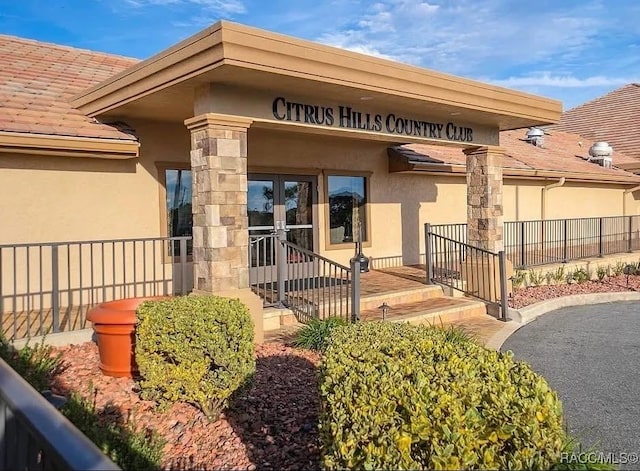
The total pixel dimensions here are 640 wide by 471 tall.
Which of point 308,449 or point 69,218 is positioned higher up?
point 69,218

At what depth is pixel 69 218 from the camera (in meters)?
8.20

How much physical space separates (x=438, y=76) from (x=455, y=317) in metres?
3.94

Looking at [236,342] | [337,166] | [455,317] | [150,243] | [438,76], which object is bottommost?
[455,317]

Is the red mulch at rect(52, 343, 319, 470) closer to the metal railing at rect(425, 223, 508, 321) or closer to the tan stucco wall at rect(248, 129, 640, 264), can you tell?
the metal railing at rect(425, 223, 508, 321)

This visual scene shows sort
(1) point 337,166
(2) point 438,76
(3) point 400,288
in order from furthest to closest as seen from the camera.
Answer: (1) point 337,166, (3) point 400,288, (2) point 438,76

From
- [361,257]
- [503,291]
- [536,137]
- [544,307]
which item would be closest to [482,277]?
[503,291]

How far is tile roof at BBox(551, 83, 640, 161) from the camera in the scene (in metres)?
23.3

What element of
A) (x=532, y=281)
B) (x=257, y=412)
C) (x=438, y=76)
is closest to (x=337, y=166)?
(x=438, y=76)

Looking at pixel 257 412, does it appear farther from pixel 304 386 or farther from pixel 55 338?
pixel 55 338

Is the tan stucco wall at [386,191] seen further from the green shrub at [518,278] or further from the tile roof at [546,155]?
the green shrub at [518,278]

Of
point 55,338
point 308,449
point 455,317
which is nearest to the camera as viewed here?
point 308,449

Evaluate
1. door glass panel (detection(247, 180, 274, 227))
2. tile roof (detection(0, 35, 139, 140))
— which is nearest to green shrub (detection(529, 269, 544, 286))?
door glass panel (detection(247, 180, 274, 227))

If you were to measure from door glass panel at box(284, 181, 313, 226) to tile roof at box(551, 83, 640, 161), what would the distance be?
1731 centimetres

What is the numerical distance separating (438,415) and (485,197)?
8.55m
